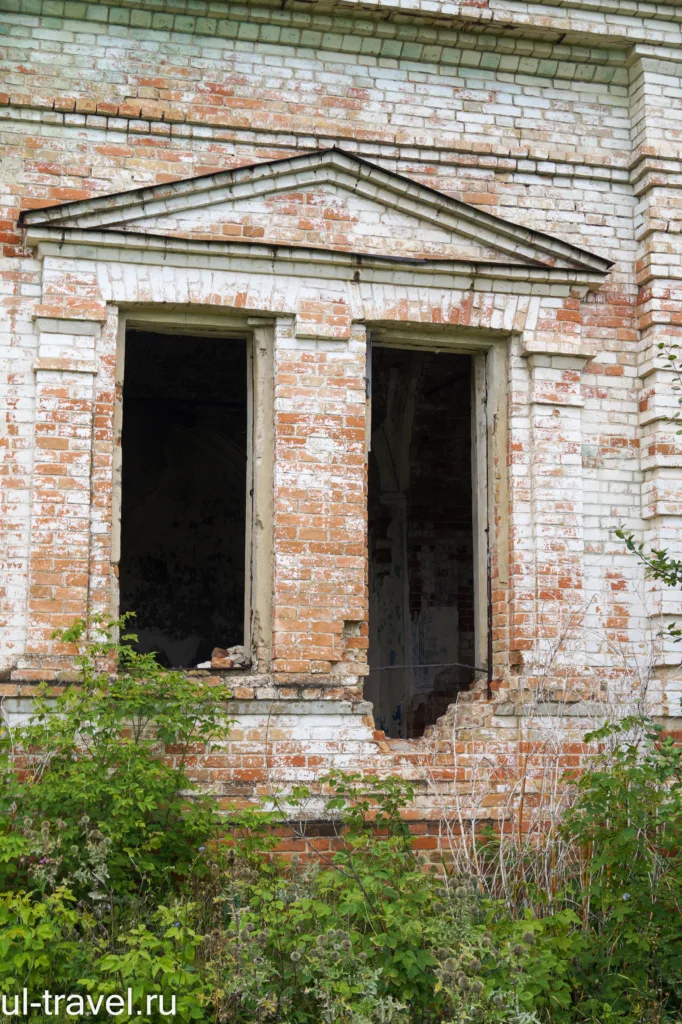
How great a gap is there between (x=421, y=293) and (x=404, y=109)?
119 centimetres

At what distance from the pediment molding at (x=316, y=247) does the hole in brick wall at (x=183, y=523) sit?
16.8 feet

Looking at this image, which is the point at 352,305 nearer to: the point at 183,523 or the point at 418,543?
the point at 418,543

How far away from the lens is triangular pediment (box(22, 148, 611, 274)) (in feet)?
21.9

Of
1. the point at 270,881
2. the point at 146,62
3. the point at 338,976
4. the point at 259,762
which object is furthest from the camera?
the point at 146,62

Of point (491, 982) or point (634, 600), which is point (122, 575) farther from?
point (491, 982)

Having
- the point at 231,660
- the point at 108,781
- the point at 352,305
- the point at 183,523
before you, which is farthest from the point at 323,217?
the point at 183,523

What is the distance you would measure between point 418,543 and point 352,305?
14.3 ft

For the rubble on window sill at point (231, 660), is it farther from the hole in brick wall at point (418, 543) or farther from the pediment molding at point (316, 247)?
the hole in brick wall at point (418, 543)

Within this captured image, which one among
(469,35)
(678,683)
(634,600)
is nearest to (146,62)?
(469,35)

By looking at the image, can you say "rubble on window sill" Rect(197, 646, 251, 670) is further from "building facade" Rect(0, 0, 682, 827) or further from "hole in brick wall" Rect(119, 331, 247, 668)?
"hole in brick wall" Rect(119, 331, 247, 668)

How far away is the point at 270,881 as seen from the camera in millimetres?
5609

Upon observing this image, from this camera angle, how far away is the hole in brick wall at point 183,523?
12273mm

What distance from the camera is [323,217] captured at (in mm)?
7016

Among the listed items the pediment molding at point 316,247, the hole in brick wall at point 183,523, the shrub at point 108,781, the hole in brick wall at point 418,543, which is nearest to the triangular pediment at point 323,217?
the pediment molding at point 316,247
